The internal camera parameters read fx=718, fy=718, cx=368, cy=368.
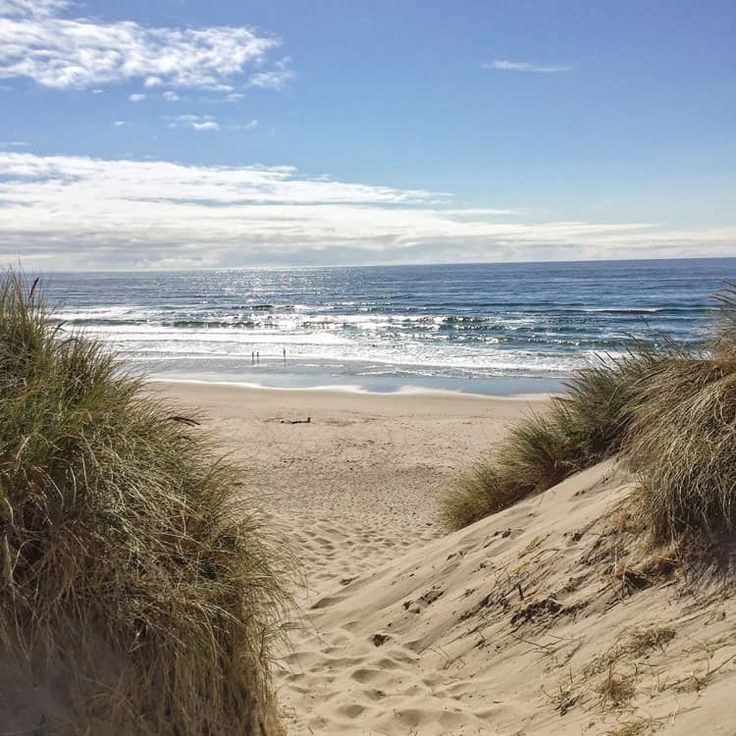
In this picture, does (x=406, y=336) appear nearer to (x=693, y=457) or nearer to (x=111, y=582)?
(x=693, y=457)

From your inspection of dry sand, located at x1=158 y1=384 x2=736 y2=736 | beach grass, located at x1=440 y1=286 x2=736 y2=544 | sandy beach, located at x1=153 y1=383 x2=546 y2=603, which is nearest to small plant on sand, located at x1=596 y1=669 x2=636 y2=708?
dry sand, located at x1=158 y1=384 x2=736 y2=736

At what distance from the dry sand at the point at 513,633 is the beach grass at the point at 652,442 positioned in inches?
14.3

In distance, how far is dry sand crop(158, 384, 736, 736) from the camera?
327 cm

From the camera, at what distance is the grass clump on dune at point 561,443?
6.47 m

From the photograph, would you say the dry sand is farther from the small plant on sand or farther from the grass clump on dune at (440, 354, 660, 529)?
the grass clump on dune at (440, 354, 660, 529)

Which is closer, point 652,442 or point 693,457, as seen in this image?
point 693,457

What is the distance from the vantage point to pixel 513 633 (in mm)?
4355

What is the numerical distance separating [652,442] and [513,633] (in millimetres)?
1546

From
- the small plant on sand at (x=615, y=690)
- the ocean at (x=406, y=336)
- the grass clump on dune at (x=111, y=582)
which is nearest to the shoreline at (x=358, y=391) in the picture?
the ocean at (x=406, y=336)

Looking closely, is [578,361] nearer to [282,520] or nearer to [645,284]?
[282,520]

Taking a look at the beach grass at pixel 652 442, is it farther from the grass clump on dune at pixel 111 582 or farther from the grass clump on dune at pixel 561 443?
the grass clump on dune at pixel 111 582

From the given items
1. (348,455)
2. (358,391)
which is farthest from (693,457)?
(358,391)

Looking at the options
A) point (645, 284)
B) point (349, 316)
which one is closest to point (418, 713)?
point (349, 316)

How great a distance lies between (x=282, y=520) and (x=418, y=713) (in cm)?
474
